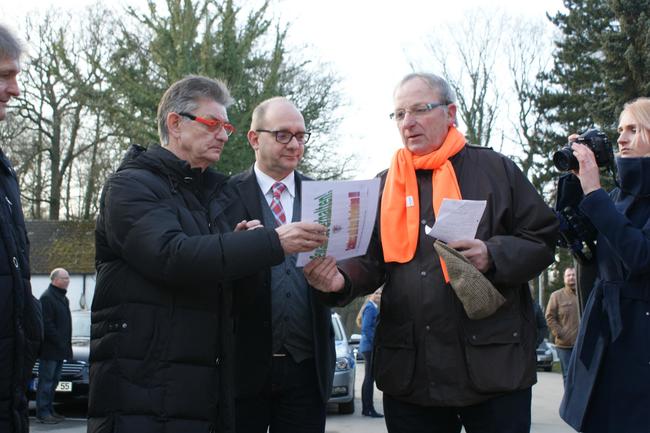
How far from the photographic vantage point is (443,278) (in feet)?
12.8

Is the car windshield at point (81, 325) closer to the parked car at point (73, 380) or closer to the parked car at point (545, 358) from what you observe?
the parked car at point (73, 380)

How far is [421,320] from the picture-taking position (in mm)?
3914

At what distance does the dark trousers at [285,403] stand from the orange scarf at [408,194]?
850 millimetres

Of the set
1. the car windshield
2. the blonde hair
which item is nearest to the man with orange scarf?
the blonde hair

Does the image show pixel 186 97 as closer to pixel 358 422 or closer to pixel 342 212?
pixel 342 212

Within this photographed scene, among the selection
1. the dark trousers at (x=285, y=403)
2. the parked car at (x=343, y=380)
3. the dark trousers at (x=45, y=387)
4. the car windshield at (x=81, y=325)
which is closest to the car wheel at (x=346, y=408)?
the parked car at (x=343, y=380)

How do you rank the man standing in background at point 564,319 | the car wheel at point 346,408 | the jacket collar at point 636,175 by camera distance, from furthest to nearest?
the car wheel at point 346,408
the man standing in background at point 564,319
the jacket collar at point 636,175

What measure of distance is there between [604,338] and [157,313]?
2192 mm

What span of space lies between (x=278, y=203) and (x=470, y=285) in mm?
1546

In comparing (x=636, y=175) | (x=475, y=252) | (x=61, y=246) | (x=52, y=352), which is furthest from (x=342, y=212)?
(x=61, y=246)

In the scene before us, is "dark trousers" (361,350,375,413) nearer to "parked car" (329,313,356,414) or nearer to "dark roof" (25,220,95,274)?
"parked car" (329,313,356,414)

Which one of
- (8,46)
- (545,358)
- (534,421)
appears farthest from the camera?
(545,358)

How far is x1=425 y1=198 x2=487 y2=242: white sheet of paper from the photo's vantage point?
3.71 metres

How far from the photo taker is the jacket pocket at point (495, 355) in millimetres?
3705
